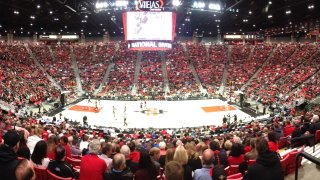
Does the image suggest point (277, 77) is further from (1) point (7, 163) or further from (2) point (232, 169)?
(1) point (7, 163)

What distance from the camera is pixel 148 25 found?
3566 cm

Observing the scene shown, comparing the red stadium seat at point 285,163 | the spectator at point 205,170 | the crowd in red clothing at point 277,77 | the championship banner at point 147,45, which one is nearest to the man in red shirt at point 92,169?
the spectator at point 205,170

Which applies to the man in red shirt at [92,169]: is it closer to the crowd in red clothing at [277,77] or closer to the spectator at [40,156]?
the spectator at [40,156]

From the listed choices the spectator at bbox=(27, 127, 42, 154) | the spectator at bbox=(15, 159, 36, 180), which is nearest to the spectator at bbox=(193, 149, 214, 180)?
the spectator at bbox=(15, 159, 36, 180)

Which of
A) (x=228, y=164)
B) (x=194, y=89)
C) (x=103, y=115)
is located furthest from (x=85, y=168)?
(x=194, y=89)

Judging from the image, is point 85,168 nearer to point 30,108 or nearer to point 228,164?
point 228,164

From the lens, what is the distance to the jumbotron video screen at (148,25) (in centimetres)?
3531

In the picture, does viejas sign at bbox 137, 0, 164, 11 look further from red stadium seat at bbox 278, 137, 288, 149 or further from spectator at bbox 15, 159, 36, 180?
spectator at bbox 15, 159, 36, 180

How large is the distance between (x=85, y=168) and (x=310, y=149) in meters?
7.56

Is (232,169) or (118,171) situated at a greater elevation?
(118,171)

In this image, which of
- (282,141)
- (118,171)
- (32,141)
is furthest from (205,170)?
(282,141)

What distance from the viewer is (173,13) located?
35.2m

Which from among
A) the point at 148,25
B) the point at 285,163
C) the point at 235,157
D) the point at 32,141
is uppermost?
the point at 148,25

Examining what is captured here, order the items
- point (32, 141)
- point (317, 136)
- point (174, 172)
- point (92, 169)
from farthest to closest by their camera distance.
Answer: point (317, 136) → point (32, 141) → point (92, 169) → point (174, 172)
